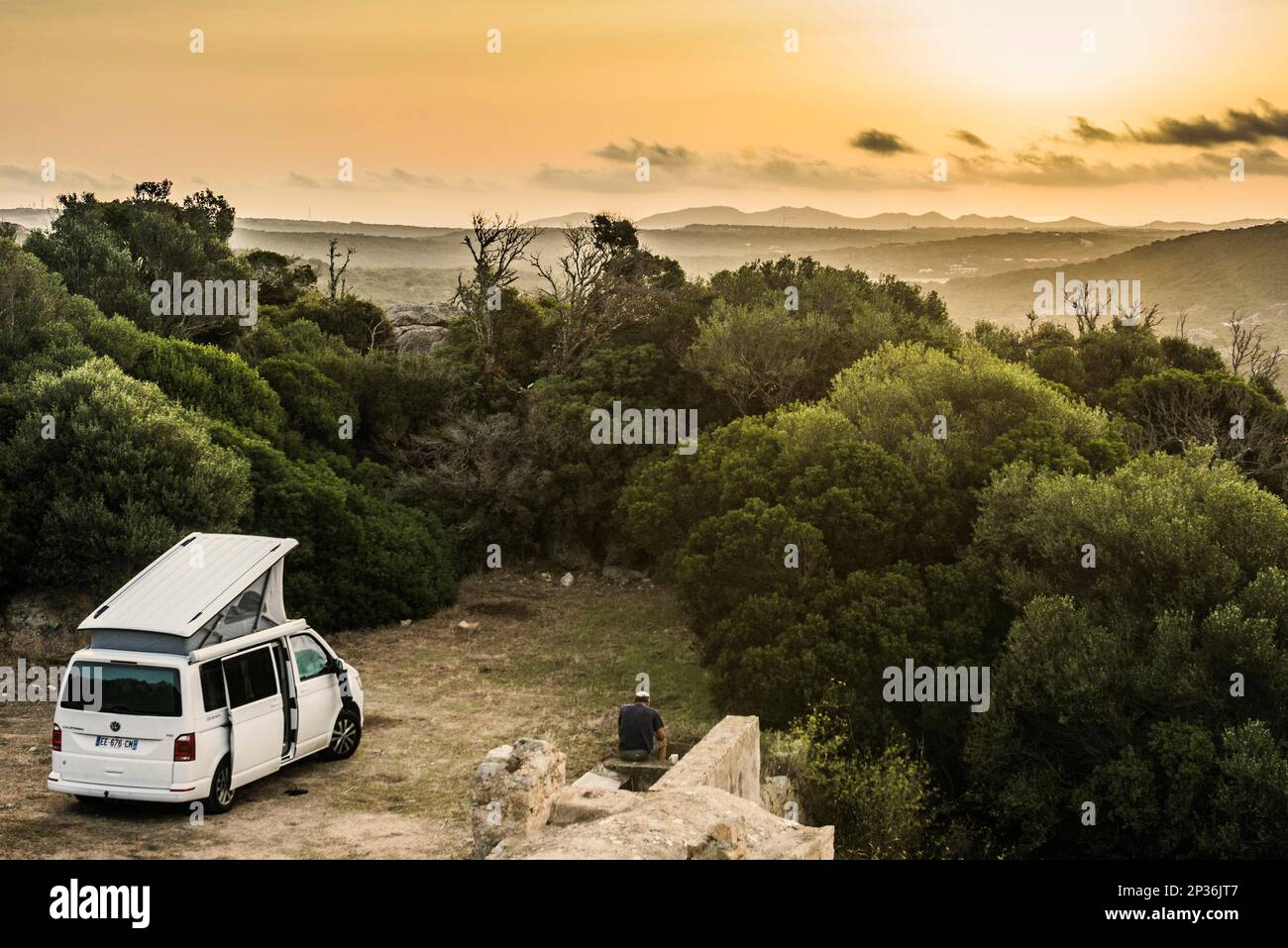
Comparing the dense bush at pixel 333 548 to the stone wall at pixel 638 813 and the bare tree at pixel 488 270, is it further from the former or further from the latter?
the stone wall at pixel 638 813

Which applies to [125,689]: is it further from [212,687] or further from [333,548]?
[333,548]

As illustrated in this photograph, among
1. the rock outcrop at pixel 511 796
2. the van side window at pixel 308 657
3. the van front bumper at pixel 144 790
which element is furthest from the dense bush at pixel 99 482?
the rock outcrop at pixel 511 796

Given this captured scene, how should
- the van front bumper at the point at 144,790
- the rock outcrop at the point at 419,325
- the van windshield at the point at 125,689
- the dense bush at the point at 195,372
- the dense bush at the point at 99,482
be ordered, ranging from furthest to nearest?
the rock outcrop at the point at 419,325, the dense bush at the point at 195,372, the dense bush at the point at 99,482, the van front bumper at the point at 144,790, the van windshield at the point at 125,689

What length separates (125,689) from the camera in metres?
16.4

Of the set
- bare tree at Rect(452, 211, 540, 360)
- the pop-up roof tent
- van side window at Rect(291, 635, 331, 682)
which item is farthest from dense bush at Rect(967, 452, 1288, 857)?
bare tree at Rect(452, 211, 540, 360)

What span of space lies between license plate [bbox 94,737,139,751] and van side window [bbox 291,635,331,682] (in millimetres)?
2880

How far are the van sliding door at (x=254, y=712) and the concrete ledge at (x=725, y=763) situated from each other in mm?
5984

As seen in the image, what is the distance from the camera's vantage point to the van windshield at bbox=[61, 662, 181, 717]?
16.3 metres

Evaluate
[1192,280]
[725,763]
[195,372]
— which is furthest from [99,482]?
[1192,280]

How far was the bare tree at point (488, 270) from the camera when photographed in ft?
164

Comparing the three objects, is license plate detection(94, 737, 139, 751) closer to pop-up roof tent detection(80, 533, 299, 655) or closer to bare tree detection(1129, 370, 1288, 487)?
pop-up roof tent detection(80, 533, 299, 655)

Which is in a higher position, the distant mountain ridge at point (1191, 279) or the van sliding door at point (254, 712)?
the distant mountain ridge at point (1191, 279)
